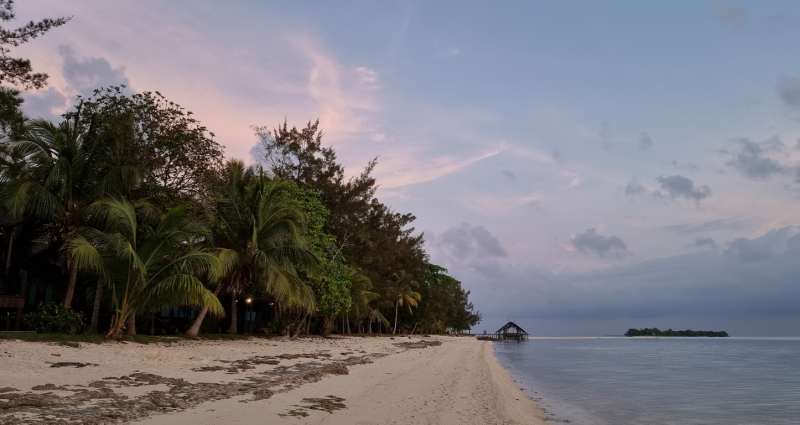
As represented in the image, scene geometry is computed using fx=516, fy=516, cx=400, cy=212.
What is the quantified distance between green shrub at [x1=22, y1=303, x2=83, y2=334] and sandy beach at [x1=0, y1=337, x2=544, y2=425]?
87.0 inches

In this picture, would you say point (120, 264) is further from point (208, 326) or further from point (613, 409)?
point (613, 409)

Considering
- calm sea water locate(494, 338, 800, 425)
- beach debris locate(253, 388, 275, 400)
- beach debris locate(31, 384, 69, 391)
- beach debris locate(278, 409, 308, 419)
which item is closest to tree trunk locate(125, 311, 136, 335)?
beach debris locate(31, 384, 69, 391)

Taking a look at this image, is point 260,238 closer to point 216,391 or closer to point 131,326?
point 131,326

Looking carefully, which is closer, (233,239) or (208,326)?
(233,239)

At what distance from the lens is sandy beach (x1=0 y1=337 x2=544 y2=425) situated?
6.54 m

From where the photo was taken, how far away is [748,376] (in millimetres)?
25859

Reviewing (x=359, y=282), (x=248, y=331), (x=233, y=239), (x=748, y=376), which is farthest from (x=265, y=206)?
(x=748, y=376)

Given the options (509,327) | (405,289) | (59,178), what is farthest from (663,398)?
(509,327)

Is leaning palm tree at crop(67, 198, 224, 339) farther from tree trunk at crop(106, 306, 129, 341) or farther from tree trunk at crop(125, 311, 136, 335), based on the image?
tree trunk at crop(125, 311, 136, 335)

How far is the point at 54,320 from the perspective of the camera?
14500 millimetres

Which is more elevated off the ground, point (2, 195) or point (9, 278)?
point (2, 195)

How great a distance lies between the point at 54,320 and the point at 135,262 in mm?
2730

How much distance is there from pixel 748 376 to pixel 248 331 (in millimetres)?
25656

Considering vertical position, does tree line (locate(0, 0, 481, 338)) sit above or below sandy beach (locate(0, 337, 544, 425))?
above
